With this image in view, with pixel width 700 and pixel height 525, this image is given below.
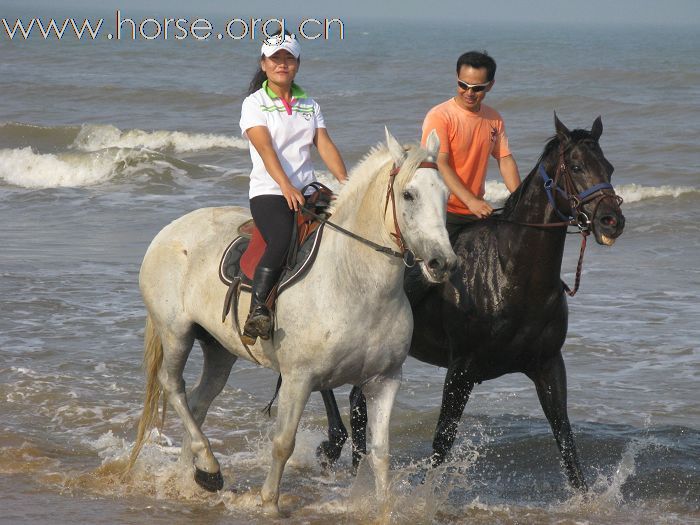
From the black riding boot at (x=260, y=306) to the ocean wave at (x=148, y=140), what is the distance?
1871 cm

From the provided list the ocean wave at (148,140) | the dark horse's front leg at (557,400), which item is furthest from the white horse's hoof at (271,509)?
the ocean wave at (148,140)

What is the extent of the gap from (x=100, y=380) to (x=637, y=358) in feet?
14.8

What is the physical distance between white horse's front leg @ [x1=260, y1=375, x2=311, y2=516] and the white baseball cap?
164 cm

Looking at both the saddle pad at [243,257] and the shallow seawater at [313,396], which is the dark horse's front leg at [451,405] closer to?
the shallow seawater at [313,396]

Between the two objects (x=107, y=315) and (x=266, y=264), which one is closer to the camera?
(x=266, y=264)

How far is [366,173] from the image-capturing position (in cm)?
513

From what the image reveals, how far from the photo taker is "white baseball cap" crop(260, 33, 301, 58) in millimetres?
5488

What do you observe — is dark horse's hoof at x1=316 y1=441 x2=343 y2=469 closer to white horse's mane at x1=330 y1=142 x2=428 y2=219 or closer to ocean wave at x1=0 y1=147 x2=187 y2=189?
white horse's mane at x1=330 y1=142 x2=428 y2=219

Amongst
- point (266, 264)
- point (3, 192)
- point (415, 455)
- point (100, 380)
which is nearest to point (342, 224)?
point (266, 264)

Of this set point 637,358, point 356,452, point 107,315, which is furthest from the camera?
point 107,315

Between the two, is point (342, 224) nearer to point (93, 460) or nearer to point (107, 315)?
point (93, 460)

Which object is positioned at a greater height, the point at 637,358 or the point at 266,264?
the point at 266,264

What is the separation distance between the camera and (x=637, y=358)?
9.38 m

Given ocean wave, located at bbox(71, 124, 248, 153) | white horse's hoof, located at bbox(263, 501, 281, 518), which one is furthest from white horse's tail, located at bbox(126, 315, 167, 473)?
ocean wave, located at bbox(71, 124, 248, 153)
